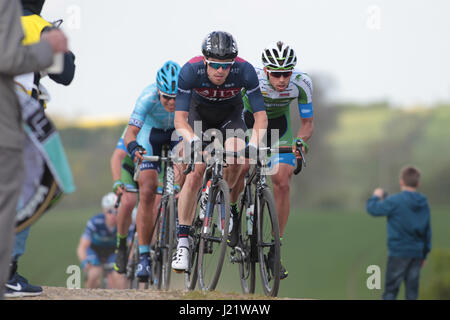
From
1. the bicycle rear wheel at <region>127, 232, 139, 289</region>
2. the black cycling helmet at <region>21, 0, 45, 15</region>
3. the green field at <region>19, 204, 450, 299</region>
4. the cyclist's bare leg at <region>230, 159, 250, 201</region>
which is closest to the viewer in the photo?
the black cycling helmet at <region>21, 0, 45, 15</region>

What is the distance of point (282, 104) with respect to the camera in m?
8.12

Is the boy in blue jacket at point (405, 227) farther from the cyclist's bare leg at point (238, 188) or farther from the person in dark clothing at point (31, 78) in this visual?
the person in dark clothing at point (31, 78)

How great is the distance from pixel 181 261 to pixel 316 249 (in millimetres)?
51354

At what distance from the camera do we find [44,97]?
5.54 m

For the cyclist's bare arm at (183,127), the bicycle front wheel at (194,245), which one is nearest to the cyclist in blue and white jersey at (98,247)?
the bicycle front wheel at (194,245)

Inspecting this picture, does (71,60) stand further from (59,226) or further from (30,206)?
(59,226)

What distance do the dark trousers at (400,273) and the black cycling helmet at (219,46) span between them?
4.79 metres

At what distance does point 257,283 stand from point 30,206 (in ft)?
10.9

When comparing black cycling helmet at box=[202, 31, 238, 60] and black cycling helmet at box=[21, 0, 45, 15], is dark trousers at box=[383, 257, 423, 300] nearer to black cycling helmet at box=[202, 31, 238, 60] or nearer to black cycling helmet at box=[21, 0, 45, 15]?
black cycling helmet at box=[202, 31, 238, 60]

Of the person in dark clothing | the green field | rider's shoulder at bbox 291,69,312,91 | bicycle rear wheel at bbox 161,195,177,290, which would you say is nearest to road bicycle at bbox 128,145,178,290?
bicycle rear wheel at bbox 161,195,177,290

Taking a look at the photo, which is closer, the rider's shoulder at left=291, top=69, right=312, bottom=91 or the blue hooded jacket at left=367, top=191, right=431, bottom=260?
the rider's shoulder at left=291, top=69, right=312, bottom=91

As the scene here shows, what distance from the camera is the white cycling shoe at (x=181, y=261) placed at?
6.76 m

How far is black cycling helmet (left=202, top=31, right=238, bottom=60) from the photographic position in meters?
6.50

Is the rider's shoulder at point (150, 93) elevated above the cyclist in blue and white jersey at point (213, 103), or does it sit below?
above
